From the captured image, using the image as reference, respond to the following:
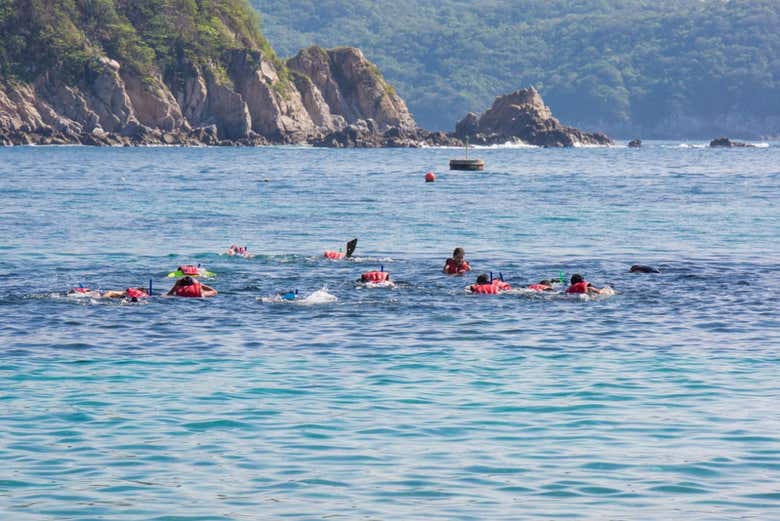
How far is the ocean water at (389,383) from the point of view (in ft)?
53.8

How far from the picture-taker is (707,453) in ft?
59.3

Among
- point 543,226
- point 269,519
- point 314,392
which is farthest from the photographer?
point 543,226

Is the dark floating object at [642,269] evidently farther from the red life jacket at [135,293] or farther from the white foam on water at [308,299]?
the red life jacket at [135,293]

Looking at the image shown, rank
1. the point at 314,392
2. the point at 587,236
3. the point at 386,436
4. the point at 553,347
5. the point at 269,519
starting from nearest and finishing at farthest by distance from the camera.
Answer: the point at 269,519 → the point at 386,436 → the point at 314,392 → the point at 553,347 → the point at 587,236

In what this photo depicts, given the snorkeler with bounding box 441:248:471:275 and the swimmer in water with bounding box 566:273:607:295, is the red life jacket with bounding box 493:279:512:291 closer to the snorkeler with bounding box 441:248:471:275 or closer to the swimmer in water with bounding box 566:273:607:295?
the swimmer in water with bounding box 566:273:607:295

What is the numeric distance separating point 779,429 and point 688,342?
309 inches

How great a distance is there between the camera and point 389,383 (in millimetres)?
22688

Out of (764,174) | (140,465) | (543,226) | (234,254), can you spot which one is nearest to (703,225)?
(543,226)

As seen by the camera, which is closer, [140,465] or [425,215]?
[140,465]

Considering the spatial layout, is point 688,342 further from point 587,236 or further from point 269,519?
point 587,236

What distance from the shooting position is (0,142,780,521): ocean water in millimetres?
16391

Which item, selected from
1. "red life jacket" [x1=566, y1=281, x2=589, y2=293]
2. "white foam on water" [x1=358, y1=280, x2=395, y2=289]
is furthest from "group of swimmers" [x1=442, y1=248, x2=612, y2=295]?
"white foam on water" [x1=358, y1=280, x2=395, y2=289]

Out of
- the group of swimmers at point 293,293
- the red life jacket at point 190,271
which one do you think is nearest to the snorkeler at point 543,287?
the group of swimmers at point 293,293

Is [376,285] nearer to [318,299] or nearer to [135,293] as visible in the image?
[318,299]
